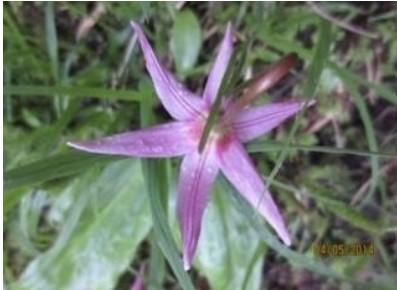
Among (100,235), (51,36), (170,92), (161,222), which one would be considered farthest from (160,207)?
(51,36)

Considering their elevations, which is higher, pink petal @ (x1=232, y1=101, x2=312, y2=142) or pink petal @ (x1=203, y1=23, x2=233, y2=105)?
pink petal @ (x1=203, y1=23, x2=233, y2=105)

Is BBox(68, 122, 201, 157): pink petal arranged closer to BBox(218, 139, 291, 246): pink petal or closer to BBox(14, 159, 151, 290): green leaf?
BBox(218, 139, 291, 246): pink petal

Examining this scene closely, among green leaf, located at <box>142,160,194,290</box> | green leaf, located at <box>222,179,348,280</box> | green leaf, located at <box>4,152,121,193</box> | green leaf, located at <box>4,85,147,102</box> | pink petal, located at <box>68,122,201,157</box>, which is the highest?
green leaf, located at <box>4,85,147,102</box>

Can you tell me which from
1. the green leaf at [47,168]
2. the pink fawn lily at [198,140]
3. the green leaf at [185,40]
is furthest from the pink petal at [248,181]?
the green leaf at [185,40]

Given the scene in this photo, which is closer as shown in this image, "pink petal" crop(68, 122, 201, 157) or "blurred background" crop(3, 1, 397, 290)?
"pink petal" crop(68, 122, 201, 157)

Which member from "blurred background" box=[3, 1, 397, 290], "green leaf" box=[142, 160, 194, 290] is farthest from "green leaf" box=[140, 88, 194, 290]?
"blurred background" box=[3, 1, 397, 290]

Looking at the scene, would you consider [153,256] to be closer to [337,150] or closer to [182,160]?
[182,160]

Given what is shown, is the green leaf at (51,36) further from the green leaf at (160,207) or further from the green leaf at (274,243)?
the green leaf at (274,243)

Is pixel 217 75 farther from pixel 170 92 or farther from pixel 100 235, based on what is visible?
pixel 100 235
